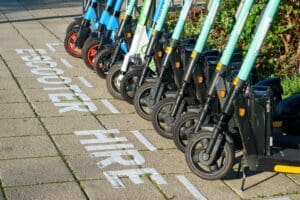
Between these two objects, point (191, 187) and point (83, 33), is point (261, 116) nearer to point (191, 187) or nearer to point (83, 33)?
point (191, 187)

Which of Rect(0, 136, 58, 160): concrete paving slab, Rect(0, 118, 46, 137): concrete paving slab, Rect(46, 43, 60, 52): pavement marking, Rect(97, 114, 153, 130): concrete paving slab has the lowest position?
Rect(46, 43, 60, 52): pavement marking

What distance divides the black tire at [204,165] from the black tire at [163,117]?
67cm

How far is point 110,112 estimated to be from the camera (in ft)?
23.6

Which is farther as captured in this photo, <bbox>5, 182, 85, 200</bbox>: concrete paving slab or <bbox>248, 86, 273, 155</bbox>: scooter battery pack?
<bbox>248, 86, 273, 155</bbox>: scooter battery pack

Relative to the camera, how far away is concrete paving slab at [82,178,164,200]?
5.20 m

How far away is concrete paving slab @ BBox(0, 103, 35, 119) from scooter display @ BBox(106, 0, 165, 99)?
969mm

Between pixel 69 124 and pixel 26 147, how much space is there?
75 cm

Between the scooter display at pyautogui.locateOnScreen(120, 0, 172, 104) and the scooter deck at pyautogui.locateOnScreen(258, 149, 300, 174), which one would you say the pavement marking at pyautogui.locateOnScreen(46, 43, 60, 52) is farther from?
the scooter deck at pyautogui.locateOnScreen(258, 149, 300, 174)

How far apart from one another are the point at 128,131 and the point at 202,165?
127cm

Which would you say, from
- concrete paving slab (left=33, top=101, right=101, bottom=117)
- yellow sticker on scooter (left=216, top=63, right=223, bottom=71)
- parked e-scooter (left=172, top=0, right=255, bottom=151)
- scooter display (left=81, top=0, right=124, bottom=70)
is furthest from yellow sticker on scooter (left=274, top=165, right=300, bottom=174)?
scooter display (left=81, top=0, right=124, bottom=70)

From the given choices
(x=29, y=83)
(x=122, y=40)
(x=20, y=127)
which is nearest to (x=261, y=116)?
(x=20, y=127)

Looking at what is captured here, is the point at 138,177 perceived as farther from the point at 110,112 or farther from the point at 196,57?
the point at 110,112

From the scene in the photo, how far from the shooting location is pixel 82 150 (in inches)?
240

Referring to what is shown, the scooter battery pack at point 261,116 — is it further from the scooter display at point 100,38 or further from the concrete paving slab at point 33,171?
the scooter display at point 100,38
